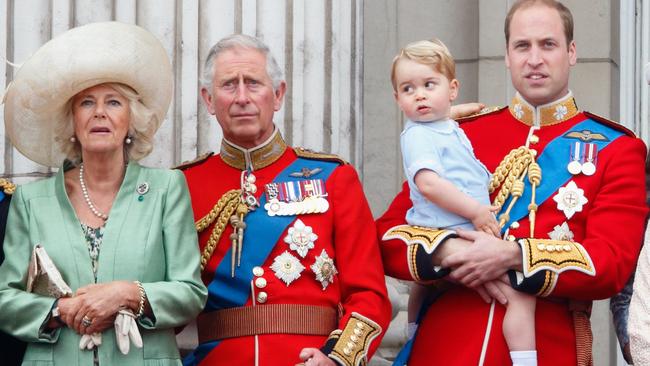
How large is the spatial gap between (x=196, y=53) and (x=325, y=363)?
157 centimetres

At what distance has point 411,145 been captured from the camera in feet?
20.5

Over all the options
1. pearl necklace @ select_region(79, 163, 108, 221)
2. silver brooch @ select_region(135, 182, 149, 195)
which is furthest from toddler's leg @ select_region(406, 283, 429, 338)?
pearl necklace @ select_region(79, 163, 108, 221)

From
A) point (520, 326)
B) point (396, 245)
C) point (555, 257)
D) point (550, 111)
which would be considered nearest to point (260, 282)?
point (396, 245)

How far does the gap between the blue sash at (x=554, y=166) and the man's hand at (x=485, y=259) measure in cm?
18

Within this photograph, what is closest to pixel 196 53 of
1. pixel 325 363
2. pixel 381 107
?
pixel 381 107

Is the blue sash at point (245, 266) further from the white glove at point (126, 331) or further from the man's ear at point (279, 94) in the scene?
the white glove at point (126, 331)

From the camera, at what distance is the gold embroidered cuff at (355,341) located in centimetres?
607

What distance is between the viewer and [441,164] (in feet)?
20.4

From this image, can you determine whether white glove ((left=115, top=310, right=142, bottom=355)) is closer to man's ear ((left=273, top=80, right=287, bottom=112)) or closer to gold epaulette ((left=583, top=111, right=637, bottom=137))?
man's ear ((left=273, top=80, right=287, bottom=112))

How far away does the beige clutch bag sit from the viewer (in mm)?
5887

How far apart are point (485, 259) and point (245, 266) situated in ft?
2.45

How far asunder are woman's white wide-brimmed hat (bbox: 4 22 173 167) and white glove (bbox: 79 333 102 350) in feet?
2.05

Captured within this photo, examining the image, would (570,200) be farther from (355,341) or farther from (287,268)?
(287,268)

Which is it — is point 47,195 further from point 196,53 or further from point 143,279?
point 196,53
